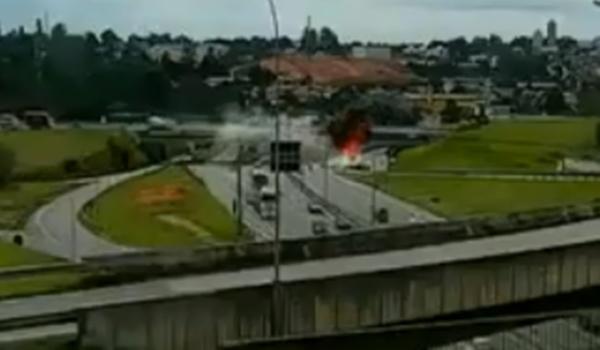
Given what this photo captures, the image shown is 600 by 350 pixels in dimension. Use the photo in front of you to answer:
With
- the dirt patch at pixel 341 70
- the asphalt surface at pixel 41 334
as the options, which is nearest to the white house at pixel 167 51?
the dirt patch at pixel 341 70

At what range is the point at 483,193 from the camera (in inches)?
848

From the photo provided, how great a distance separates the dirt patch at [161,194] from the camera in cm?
1821

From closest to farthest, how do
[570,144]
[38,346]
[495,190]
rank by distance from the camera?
[38,346]
[495,190]
[570,144]

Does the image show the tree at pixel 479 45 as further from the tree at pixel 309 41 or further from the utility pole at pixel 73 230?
the utility pole at pixel 73 230

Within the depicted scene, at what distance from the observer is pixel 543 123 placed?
26.4 m

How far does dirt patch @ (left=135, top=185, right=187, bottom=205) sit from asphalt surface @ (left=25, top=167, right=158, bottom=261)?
0.51 m

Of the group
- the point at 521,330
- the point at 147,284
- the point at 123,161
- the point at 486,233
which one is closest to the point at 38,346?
the point at 147,284

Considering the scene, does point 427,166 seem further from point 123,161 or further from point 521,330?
point 521,330

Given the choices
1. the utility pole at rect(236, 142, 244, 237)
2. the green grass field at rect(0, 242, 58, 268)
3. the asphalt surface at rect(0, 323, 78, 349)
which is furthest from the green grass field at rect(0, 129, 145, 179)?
the asphalt surface at rect(0, 323, 78, 349)

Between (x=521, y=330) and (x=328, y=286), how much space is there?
6.30ft

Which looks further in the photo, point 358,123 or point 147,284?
point 358,123

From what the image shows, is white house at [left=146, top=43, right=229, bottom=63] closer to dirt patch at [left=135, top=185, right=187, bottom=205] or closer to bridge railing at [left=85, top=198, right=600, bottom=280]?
dirt patch at [left=135, top=185, right=187, bottom=205]

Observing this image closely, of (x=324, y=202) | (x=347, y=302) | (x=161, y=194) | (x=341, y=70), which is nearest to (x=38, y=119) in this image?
(x=161, y=194)

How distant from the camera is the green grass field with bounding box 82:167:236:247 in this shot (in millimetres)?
16875
